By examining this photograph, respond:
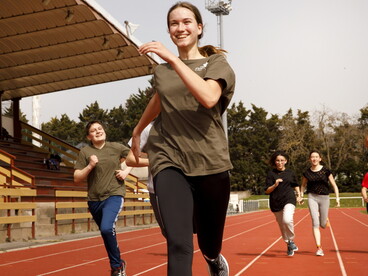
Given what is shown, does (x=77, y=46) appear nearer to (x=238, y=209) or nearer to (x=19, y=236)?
(x=19, y=236)

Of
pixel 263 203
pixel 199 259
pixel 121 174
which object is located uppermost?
pixel 121 174

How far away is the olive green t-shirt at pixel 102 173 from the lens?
24.5ft

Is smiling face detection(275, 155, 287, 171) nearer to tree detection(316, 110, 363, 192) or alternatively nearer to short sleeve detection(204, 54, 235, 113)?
short sleeve detection(204, 54, 235, 113)

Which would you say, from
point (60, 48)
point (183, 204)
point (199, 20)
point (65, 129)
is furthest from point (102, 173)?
point (65, 129)

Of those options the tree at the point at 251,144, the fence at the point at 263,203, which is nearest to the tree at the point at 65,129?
the tree at the point at 251,144

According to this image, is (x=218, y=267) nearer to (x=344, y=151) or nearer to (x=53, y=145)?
(x=53, y=145)

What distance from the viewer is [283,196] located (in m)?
11.0

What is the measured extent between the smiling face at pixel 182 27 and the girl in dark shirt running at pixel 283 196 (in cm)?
712

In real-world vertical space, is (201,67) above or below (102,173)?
above

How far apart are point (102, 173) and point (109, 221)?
580 mm

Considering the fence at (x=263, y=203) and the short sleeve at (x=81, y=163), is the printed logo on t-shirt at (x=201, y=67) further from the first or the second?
the fence at (x=263, y=203)

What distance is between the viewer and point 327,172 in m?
11.1

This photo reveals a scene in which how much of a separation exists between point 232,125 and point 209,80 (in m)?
87.3

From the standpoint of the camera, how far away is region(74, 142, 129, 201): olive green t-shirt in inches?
294
